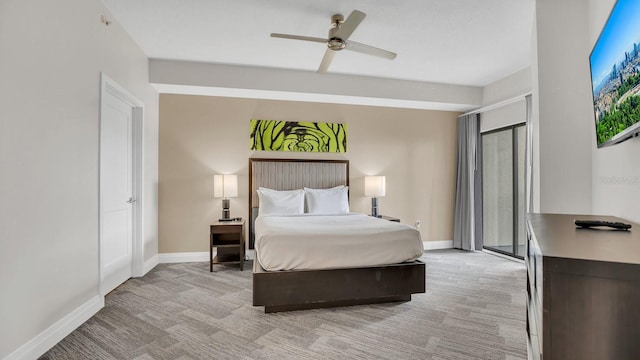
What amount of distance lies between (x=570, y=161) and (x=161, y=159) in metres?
4.80

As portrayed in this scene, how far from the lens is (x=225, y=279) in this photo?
3.87 meters

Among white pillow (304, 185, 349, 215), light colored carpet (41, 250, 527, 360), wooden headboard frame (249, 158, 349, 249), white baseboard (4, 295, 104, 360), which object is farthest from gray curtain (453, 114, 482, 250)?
white baseboard (4, 295, 104, 360)

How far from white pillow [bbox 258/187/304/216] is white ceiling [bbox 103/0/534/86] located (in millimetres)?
1784

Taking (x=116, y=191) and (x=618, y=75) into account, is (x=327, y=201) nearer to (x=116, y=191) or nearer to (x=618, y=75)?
(x=116, y=191)

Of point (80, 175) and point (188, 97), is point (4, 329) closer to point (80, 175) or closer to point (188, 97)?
point (80, 175)

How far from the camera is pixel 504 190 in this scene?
5.05 metres

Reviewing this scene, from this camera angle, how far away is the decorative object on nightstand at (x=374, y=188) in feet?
16.8

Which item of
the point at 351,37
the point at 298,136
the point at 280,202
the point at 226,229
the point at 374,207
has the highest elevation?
the point at 351,37

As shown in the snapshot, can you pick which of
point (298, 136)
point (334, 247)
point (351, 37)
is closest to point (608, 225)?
point (334, 247)

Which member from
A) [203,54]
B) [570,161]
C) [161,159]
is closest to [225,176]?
[161,159]

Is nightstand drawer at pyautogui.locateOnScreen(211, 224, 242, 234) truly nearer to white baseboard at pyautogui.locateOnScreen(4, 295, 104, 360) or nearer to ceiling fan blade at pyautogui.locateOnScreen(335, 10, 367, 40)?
white baseboard at pyautogui.locateOnScreen(4, 295, 104, 360)

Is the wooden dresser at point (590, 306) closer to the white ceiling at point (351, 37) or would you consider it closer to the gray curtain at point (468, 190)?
the white ceiling at point (351, 37)

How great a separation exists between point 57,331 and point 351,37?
3.74m

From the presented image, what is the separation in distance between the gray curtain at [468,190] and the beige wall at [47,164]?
5.15 metres
